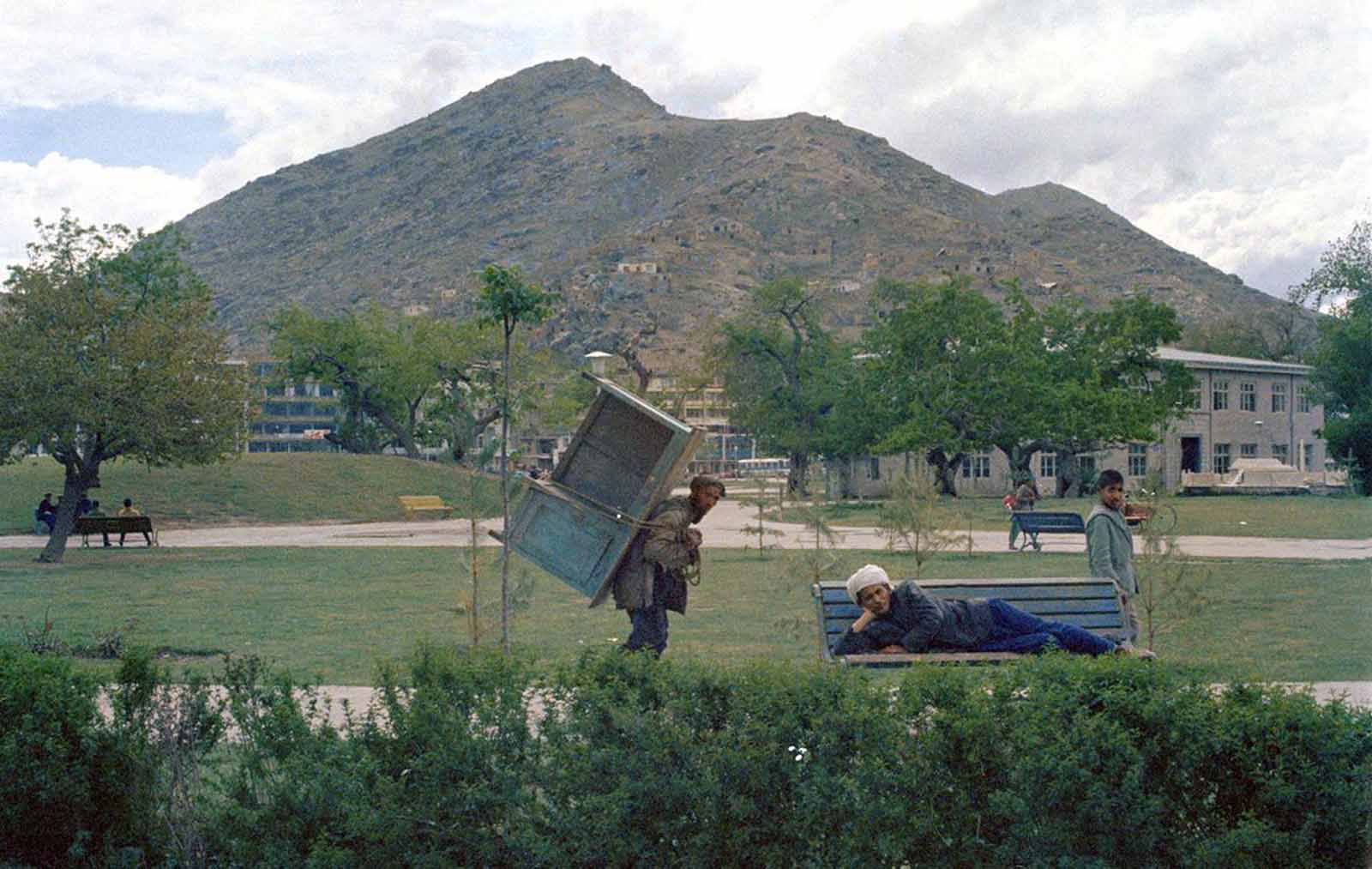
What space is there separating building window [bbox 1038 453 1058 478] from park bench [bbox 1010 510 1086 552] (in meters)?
39.0

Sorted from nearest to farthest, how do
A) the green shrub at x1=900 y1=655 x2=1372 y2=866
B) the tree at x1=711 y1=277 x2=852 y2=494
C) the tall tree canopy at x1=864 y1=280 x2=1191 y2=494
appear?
1. the green shrub at x1=900 y1=655 x2=1372 y2=866
2. the tall tree canopy at x1=864 y1=280 x2=1191 y2=494
3. the tree at x1=711 y1=277 x2=852 y2=494

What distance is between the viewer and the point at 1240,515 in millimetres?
40500

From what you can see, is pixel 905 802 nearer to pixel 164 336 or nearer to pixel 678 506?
pixel 678 506

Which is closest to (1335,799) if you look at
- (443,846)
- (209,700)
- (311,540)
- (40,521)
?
(443,846)

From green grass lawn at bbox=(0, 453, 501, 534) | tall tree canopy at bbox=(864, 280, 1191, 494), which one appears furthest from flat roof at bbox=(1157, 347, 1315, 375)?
green grass lawn at bbox=(0, 453, 501, 534)

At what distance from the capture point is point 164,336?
86.7 ft

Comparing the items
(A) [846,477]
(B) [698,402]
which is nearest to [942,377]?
(A) [846,477]

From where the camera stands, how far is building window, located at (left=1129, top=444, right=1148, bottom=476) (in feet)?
215

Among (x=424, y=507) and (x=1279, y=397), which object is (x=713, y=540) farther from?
(x=1279, y=397)

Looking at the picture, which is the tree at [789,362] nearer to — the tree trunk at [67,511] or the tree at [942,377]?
the tree at [942,377]

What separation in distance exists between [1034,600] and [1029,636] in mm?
885

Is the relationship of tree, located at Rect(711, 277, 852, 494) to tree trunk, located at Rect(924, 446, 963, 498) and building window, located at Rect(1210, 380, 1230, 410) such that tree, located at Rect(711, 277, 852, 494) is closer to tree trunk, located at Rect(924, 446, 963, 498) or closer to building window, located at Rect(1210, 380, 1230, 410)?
tree trunk, located at Rect(924, 446, 963, 498)

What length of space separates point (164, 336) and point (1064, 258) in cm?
18365

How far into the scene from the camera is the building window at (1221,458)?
6800 cm
